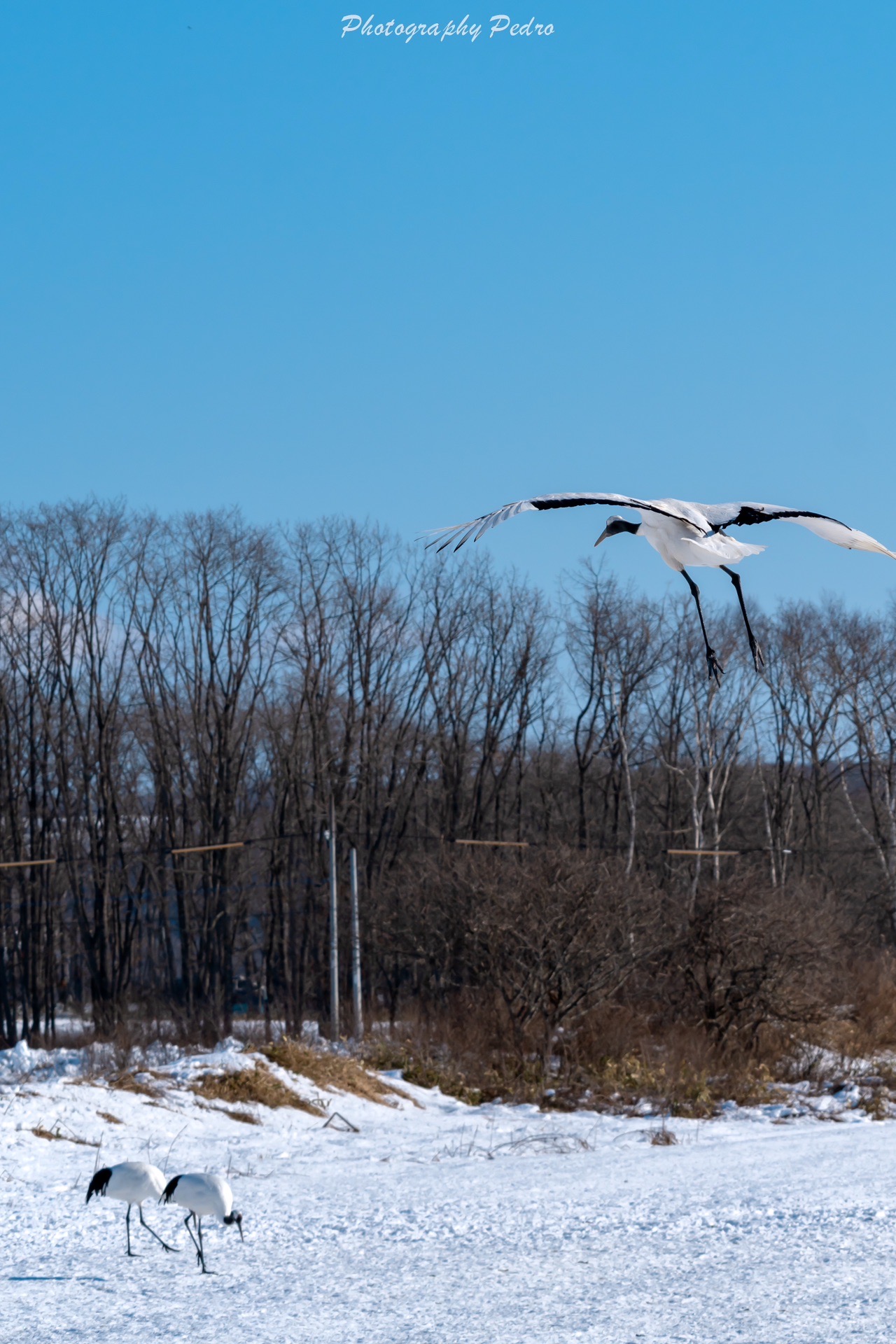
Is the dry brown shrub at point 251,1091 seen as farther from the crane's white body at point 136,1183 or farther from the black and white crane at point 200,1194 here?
the black and white crane at point 200,1194

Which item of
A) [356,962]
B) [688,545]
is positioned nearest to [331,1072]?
[356,962]

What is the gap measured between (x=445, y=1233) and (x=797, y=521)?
7.86 metres

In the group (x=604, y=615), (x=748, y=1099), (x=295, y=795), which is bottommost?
(x=748, y=1099)

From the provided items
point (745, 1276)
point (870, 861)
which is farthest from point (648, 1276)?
point (870, 861)

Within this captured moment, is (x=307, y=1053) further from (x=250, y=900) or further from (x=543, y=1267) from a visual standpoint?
(x=250, y=900)

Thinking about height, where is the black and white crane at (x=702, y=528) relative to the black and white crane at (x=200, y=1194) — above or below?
above

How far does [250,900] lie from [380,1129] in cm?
2439

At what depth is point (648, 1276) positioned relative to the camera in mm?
8430

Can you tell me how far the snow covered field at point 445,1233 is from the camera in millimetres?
7297

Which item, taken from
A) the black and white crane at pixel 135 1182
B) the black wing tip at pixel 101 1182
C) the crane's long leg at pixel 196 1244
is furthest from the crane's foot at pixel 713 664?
the crane's long leg at pixel 196 1244

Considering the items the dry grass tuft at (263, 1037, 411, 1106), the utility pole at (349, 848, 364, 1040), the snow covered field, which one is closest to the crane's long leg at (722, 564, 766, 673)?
the snow covered field

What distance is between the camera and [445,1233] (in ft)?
31.7

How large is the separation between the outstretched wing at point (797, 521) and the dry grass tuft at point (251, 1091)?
556 inches

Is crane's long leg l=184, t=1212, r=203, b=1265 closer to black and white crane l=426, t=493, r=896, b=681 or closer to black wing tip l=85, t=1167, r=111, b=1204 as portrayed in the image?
black wing tip l=85, t=1167, r=111, b=1204
